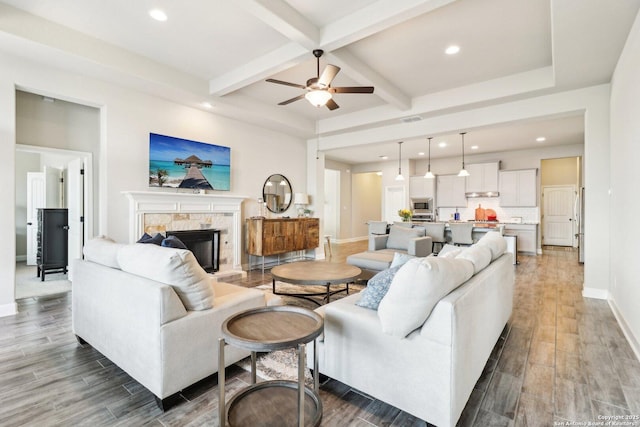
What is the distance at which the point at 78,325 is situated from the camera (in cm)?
250

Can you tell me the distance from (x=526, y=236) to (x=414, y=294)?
7860mm

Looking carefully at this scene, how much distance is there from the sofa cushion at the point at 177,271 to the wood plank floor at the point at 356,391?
592 millimetres

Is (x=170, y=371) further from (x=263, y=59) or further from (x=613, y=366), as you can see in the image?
(x=263, y=59)

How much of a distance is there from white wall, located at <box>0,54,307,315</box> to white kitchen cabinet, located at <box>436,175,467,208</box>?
18.2 ft

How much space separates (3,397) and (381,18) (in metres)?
3.93

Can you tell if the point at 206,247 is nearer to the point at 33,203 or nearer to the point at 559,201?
the point at 33,203

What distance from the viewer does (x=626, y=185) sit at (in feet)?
9.45

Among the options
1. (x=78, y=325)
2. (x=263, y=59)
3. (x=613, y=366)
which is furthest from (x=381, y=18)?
(x=78, y=325)

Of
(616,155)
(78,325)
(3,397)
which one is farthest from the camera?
(616,155)

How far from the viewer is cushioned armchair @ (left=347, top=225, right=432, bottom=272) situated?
420cm

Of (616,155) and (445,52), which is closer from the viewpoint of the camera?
(616,155)

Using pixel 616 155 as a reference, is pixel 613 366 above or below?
below

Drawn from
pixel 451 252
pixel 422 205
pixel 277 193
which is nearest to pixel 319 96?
pixel 451 252

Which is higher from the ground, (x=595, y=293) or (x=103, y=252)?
(x=103, y=252)
